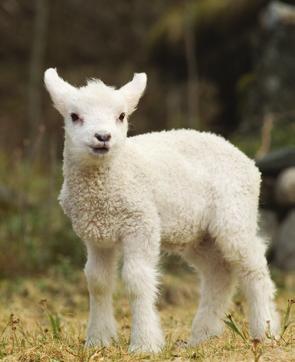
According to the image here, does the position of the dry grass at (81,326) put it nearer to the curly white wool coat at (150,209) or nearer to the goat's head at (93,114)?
the curly white wool coat at (150,209)

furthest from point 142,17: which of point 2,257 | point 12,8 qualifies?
point 2,257

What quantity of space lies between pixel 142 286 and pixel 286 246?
215 inches

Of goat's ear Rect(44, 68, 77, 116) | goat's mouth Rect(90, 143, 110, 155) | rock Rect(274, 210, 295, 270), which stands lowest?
goat's mouth Rect(90, 143, 110, 155)

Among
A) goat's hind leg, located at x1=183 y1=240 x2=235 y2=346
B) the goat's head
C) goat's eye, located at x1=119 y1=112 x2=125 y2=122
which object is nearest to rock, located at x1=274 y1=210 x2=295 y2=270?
goat's hind leg, located at x1=183 y1=240 x2=235 y2=346

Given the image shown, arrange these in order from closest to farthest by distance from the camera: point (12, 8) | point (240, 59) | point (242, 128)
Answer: point (242, 128) → point (240, 59) → point (12, 8)

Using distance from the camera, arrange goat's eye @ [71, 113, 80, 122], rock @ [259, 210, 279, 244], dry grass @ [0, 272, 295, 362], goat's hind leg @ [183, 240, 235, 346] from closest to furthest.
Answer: dry grass @ [0, 272, 295, 362] → goat's eye @ [71, 113, 80, 122] → goat's hind leg @ [183, 240, 235, 346] → rock @ [259, 210, 279, 244]

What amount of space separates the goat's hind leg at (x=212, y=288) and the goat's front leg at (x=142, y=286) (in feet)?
2.59

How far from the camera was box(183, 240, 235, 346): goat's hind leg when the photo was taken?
5961mm

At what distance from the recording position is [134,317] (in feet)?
17.1

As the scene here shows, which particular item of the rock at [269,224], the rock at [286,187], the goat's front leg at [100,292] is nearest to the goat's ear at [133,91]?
the goat's front leg at [100,292]

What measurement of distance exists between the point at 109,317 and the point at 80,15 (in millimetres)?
18502

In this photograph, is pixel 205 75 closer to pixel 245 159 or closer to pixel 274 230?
pixel 274 230

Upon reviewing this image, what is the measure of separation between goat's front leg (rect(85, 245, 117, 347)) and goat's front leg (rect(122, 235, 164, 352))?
31 centimetres

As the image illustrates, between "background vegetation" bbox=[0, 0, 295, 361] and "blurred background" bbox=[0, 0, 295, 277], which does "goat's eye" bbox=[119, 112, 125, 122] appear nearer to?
"blurred background" bbox=[0, 0, 295, 277]
